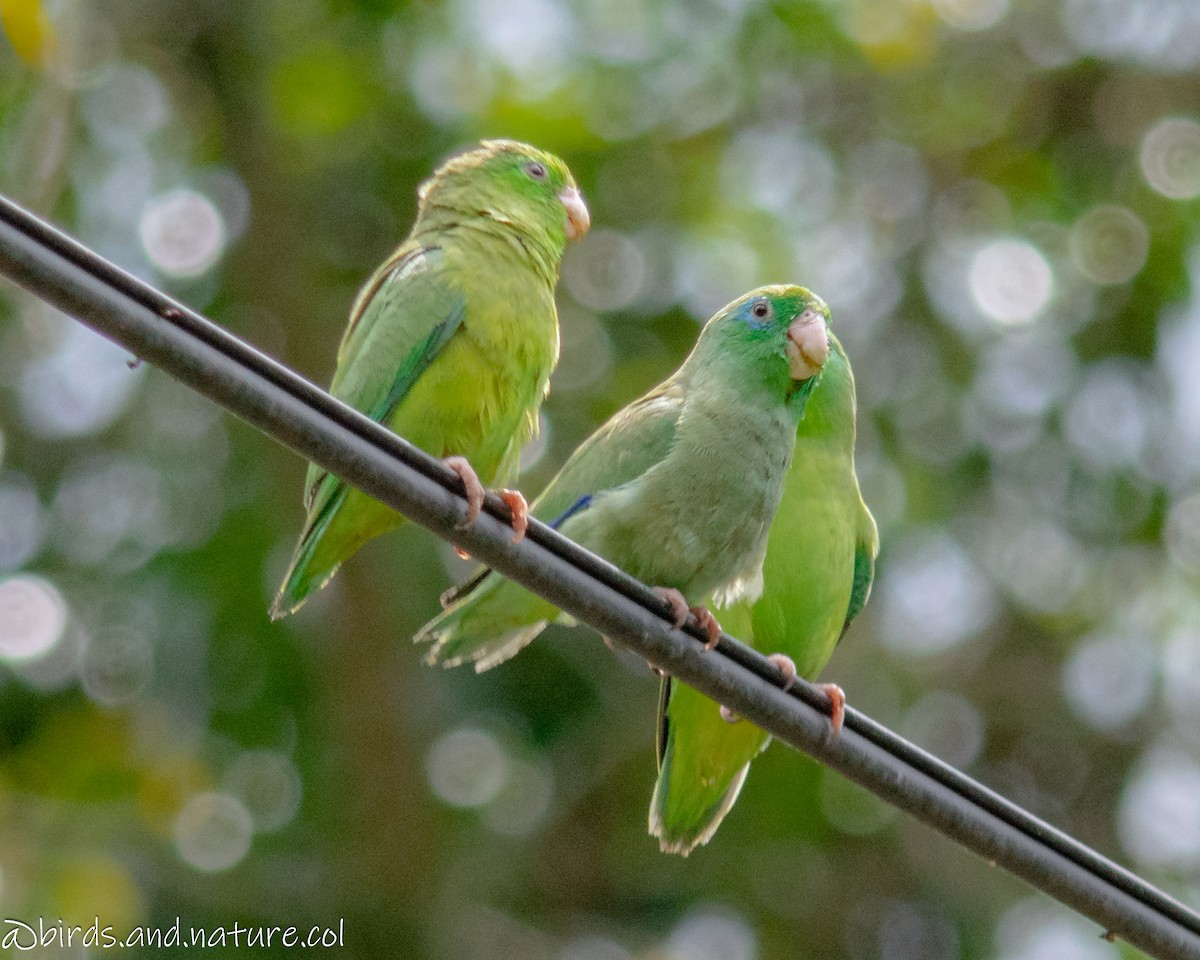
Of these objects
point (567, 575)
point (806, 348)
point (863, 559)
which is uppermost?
point (806, 348)

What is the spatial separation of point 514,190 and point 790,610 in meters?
1.67

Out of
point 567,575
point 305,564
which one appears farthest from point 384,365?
point 567,575

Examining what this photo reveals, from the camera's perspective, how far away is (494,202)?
191 inches

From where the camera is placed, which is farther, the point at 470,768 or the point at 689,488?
the point at 470,768

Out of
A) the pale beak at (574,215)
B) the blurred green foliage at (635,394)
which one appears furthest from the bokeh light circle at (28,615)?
the pale beak at (574,215)

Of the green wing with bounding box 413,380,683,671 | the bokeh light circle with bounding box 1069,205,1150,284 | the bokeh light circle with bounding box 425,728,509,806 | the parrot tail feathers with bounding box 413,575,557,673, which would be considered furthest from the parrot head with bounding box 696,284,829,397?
the bokeh light circle with bounding box 1069,205,1150,284

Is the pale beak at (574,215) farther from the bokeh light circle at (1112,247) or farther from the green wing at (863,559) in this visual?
the bokeh light circle at (1112,247)

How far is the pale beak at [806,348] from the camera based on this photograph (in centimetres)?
439

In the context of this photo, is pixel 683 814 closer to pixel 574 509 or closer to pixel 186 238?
pixel 574 509

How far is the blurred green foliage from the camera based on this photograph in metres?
9.14

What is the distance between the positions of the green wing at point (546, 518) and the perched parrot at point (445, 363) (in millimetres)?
291

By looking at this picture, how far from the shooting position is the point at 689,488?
4117 mm

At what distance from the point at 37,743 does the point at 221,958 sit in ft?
5.49

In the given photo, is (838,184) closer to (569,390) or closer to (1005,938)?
(569,390)
